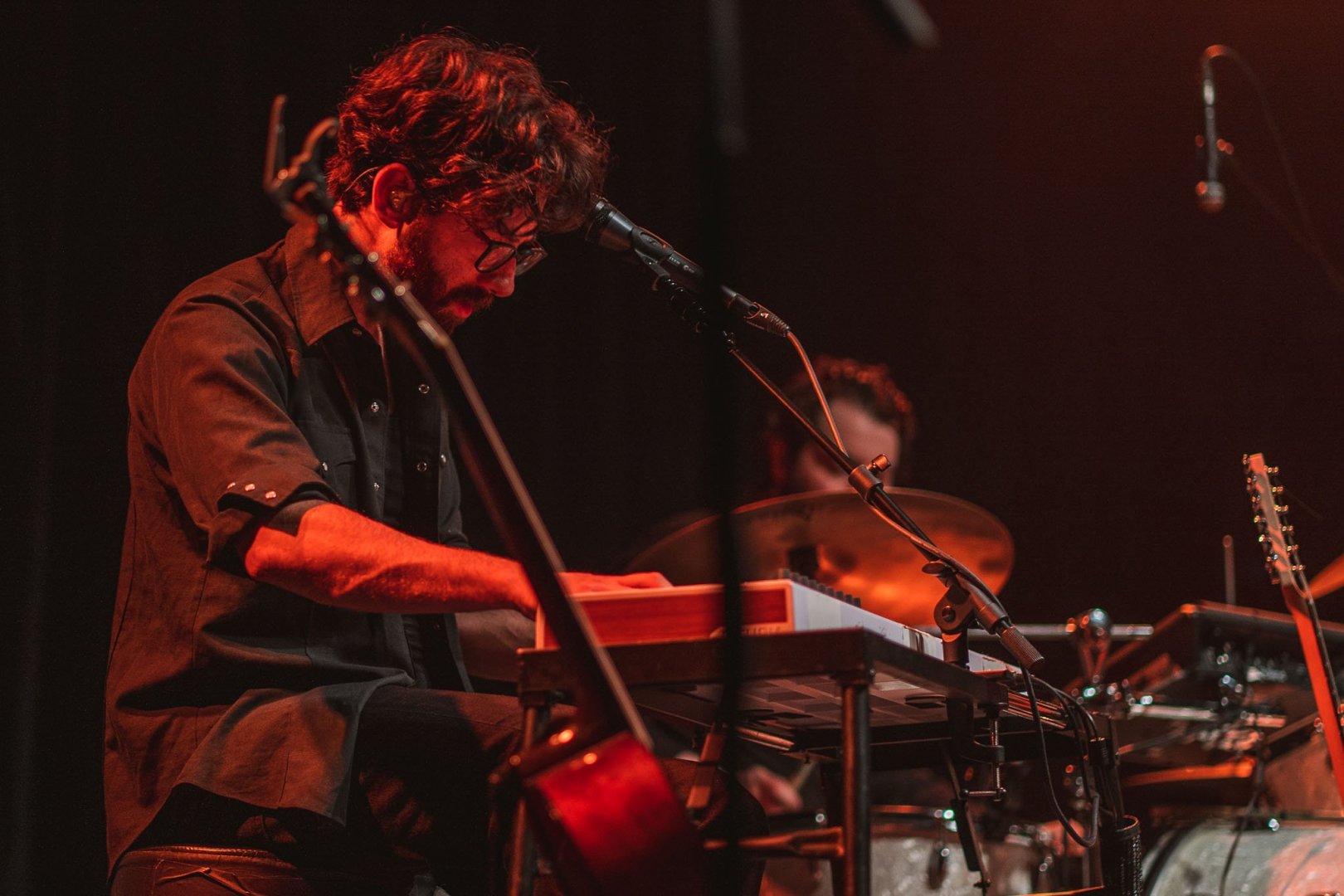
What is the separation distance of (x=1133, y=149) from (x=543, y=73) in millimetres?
2357

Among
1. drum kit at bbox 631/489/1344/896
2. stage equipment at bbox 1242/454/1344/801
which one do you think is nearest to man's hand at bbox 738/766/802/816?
drum kit at bbox 631/489/1344/896

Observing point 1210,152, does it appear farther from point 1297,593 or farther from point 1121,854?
point 1121,854

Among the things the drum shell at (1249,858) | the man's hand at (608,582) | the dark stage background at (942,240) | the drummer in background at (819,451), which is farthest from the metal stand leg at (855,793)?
the drummer in background at (819,451)

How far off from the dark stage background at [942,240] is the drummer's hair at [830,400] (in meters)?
0.34

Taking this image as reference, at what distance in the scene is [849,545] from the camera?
10.4 feet

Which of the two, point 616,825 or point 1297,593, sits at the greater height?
point 1297,593

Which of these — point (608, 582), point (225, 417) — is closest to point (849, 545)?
point (608, 582)

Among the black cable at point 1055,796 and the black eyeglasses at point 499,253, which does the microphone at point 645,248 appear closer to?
the black eyeglasses at point 499,253

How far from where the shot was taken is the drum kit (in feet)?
9.41

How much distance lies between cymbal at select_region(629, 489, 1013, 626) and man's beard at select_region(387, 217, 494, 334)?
32.4 inches

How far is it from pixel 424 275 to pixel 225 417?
22.5 inches

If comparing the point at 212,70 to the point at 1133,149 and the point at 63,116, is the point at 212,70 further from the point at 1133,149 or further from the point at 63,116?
the point at 1133,149

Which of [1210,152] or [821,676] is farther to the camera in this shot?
[1210,152]

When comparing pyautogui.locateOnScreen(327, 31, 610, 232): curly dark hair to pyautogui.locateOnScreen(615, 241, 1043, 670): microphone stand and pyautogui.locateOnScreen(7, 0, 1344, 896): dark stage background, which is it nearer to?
pyautogui.locateOnScreen(615, 241, 1043, 670): microphone stand
